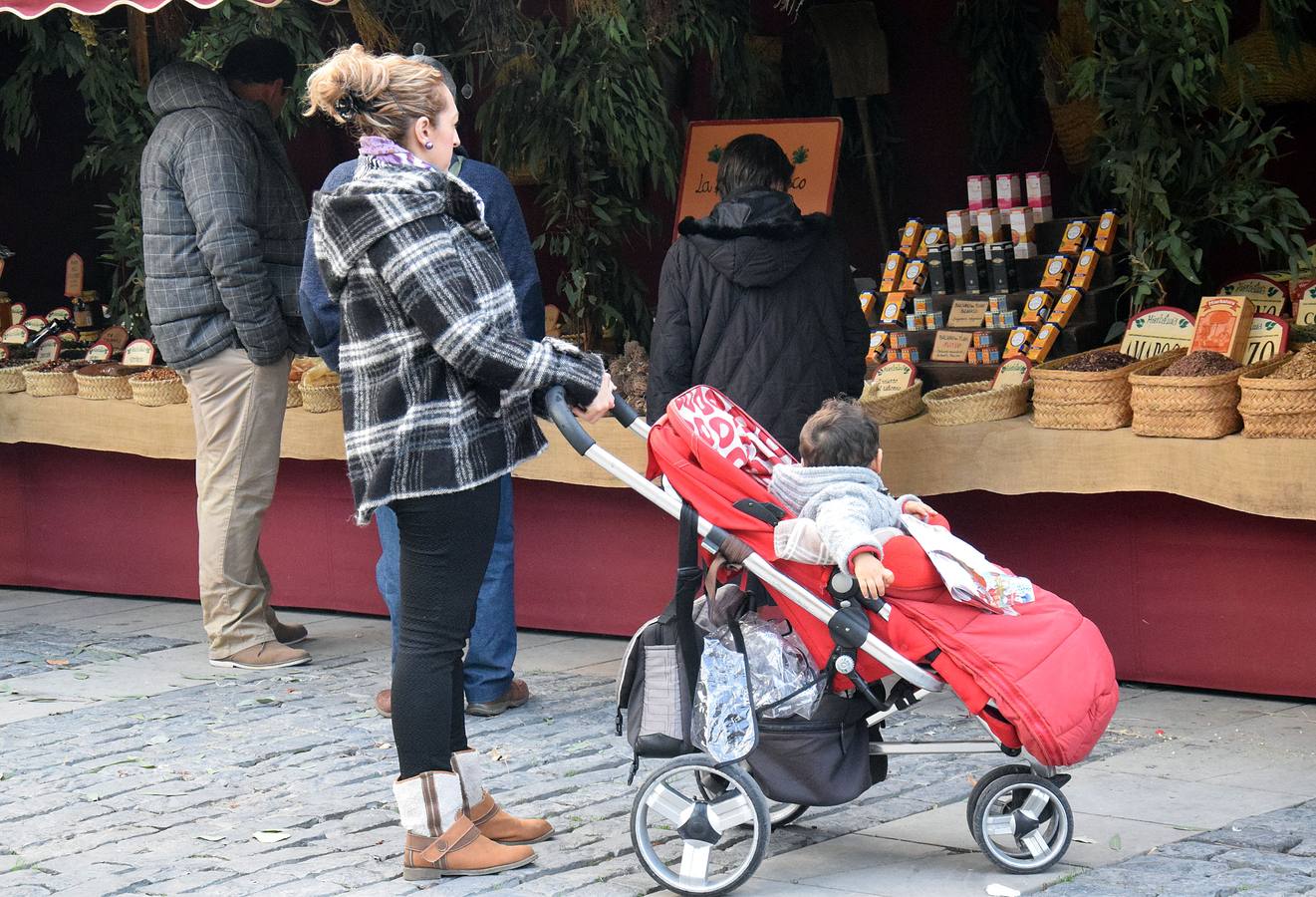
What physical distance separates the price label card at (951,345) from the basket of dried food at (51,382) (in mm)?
3631

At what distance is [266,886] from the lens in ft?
12.9

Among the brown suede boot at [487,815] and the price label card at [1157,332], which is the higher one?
the price label card at [1157,332]

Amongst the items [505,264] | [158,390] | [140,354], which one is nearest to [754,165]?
[505,264]

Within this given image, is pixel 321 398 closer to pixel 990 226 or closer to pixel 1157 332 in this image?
pixel 990 226

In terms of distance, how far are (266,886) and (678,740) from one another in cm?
102

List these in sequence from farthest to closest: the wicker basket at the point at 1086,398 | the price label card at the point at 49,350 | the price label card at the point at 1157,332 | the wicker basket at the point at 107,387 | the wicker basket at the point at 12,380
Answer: the price label card at the point at 49,350
the wicker basket at the point at 12,380
the wicker basket at the point at 107,387
the price label card at the point at 1157,332
the wicker basket at the point at 1086,398

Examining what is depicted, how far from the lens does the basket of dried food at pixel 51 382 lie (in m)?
7.31

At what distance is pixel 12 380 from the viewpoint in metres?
7.50

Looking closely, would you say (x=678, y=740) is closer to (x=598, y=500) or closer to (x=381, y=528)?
(x=381, y=528)

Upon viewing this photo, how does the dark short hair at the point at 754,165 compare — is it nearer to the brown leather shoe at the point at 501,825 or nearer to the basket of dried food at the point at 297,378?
the brown leather shoe at the point at 501,825

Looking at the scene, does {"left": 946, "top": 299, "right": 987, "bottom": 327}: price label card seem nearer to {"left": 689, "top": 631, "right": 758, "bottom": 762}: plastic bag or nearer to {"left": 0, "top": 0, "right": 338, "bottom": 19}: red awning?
{"left": 0, "top": 0, "right": 338, "bottom": 19}: red awning

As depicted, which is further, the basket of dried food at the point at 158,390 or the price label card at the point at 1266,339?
the basket of dried food at the point at 158,390

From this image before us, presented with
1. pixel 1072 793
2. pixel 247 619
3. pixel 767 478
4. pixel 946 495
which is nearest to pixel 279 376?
pixel 247 619

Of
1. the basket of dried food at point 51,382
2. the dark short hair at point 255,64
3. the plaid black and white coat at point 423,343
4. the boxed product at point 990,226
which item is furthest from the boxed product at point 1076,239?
the basket of dried food at point 51,382
